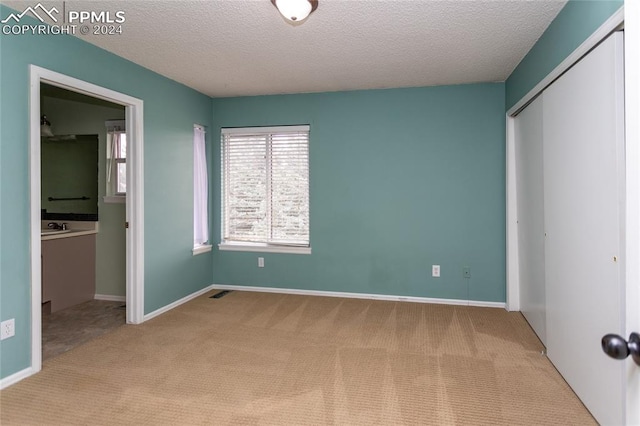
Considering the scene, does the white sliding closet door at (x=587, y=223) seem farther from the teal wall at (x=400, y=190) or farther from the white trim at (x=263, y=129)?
the white trim at (x=263, y=129)

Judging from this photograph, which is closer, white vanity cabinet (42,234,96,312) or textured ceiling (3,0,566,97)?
textured ceiling (3,0,566,97)

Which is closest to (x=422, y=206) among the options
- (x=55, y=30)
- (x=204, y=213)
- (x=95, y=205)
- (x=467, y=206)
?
(x=467, y=206)

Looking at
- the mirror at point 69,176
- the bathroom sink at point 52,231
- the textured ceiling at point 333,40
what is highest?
the textured ceiling at point 333,40

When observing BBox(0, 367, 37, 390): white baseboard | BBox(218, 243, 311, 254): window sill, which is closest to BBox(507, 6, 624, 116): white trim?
BBox(218, 243, 311, 254): window sill

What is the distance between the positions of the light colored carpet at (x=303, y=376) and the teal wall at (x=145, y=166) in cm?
48

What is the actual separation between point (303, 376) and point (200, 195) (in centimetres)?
295

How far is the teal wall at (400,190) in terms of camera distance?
13.7 feet

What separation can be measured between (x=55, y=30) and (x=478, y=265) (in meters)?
4.54

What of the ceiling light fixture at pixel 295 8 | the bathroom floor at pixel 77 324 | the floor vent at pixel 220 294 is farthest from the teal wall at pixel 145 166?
the ceiling light fixture at pixel 295 8

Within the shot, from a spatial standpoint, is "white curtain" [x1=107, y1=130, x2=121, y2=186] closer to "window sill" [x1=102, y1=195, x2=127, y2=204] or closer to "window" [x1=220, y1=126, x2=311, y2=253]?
"window sill" [x1=102, y1=195, x2=127, y2=204]

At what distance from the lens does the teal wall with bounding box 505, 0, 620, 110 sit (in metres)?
1.93

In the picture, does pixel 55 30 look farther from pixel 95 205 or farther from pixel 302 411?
pixel 302 411

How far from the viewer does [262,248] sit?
477cm

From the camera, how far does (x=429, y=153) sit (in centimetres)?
429
